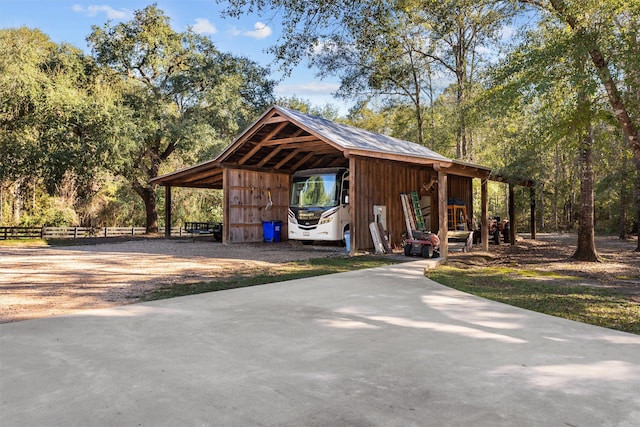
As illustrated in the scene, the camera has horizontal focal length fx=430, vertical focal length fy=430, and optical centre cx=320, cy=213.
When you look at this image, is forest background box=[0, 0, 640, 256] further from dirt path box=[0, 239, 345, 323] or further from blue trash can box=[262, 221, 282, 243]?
blue trash can box=[262, 221, 282, 243]

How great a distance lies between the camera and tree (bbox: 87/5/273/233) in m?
21.0

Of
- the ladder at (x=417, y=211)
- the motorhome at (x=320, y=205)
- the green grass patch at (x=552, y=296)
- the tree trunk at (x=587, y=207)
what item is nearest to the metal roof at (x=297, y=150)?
the motorhome at (x=320, y=205)

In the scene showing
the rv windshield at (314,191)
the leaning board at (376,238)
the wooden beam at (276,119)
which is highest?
the wooden beam at (276,119)

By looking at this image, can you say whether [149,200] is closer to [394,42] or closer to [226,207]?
[226,207]

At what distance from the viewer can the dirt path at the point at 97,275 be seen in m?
5.66

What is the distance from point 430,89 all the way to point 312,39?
2182 centimetres

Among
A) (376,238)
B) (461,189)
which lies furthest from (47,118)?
(461,189)

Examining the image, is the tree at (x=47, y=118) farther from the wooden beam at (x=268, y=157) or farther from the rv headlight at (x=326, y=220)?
the rv headlight at (x=326, y=220)

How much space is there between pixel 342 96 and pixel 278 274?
1980 centimetres

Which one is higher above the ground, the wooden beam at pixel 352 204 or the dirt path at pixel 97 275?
the wooden beam at pixel 352 204

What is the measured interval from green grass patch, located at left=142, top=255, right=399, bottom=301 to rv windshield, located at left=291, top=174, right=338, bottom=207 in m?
2.68

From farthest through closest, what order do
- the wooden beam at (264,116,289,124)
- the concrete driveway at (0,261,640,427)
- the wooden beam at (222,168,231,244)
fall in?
1. the wooden beam at (222,168,231,244)
2. the wooden beam at (264,116,289,124)
3. the concrete driveway at (0,261,640,427)

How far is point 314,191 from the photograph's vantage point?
14188 mm

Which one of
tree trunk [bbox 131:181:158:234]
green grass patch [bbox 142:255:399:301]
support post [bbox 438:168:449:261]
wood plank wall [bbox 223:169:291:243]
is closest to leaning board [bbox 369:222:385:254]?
green grass patch [bbox 142:255:399:301]
